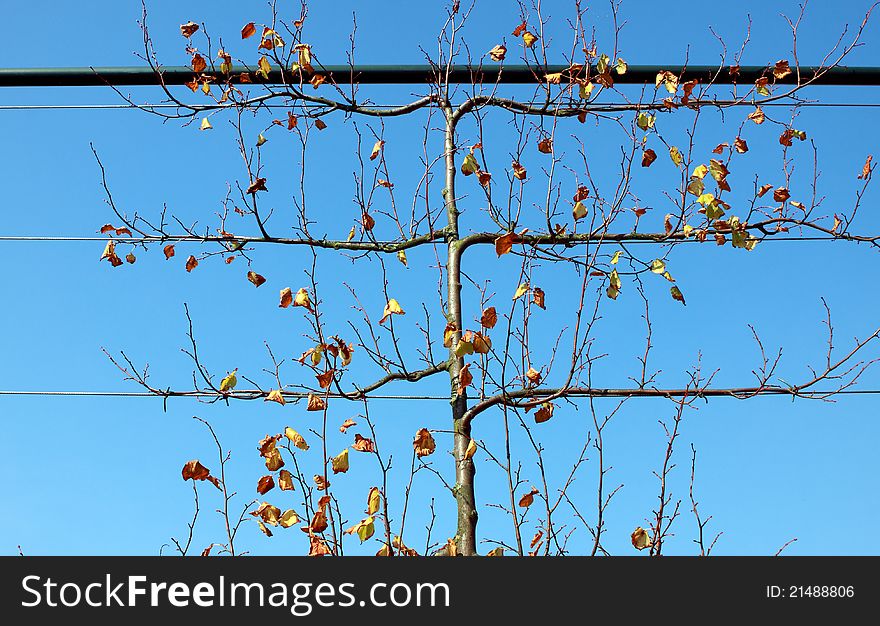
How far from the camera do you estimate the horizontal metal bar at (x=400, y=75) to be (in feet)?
9.79

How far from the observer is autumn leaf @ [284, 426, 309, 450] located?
6.64 feet

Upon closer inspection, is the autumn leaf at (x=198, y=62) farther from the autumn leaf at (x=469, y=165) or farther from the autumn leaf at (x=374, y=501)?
the autumn leaf at (x=374, y=501)

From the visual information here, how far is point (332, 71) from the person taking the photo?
302 centimetres

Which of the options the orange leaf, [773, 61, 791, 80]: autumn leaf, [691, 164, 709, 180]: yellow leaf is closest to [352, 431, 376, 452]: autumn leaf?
the orange leaf

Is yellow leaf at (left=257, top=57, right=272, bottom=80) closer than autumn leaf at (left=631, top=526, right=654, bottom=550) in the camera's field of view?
No

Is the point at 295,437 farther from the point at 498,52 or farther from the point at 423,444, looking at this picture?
the point at 498,52

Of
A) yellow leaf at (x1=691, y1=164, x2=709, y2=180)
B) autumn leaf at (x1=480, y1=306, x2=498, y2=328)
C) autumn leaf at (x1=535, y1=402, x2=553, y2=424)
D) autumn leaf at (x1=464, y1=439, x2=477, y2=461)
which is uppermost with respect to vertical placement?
yellow leaf at (x1=691, y1=164, x2=709, y2=180)

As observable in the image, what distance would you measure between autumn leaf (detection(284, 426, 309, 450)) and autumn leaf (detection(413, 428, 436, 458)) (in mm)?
293

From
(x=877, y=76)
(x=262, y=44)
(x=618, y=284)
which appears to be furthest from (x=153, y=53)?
(x=877, y=76)

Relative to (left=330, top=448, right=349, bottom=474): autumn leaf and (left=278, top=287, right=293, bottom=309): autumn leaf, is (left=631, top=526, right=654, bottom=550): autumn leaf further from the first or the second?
(left=278, top=287, right=293, bottom=309): autumn leaf

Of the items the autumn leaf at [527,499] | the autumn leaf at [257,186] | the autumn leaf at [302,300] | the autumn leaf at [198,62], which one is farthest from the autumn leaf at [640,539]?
the autumn leaf at [198,62]

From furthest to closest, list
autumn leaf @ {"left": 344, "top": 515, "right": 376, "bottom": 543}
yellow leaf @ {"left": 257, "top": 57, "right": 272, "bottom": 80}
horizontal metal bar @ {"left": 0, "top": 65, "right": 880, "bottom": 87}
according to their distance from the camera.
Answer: horizontal metal bar @ {"left": 0, "top": 65, "right": 880, "bottom": 87} < yellow leaf @ {"left": 257, "top": 57, "right": 272, "bottom": 80} < autumn leaf @ {"left": 344, "top": 515, "right": 376, "bottom": 543}

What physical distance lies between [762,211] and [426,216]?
1.10m

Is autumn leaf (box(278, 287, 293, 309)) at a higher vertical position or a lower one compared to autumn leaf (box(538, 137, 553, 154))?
lower
